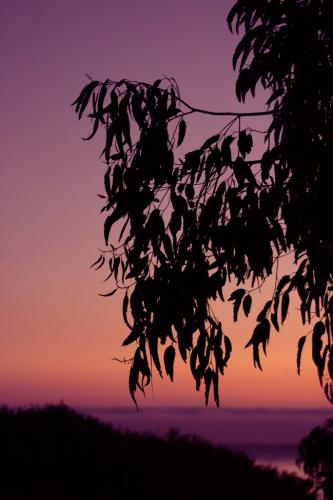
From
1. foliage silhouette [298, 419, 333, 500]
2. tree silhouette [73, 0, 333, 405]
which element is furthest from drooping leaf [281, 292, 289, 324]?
foliage silhouette [298, 419, 333, 500]

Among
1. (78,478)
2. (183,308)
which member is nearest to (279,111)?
(183,308)

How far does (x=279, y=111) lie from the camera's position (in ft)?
14.9

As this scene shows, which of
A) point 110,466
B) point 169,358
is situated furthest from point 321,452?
point 169,358

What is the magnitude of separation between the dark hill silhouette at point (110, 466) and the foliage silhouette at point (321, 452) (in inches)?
25.3

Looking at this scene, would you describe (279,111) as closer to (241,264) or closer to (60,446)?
(241,264)

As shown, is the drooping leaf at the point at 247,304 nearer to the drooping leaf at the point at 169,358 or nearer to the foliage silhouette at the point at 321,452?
the drooping leaf at the point at 169,358

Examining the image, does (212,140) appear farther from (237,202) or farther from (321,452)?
(321,452)

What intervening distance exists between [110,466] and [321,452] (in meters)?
3.61

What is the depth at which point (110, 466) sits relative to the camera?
11609 mm

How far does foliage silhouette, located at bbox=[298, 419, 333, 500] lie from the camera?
937cm

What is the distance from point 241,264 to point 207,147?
0.75 m

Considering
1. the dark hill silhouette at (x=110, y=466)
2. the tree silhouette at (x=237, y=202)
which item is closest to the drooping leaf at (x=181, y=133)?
the tree silhouette at (x=237, y=202)

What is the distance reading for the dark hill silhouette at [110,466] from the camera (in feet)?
35.6

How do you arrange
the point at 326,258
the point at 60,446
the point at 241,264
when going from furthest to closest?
the point at 60,446, the point at 241,264, the point at 326,258
